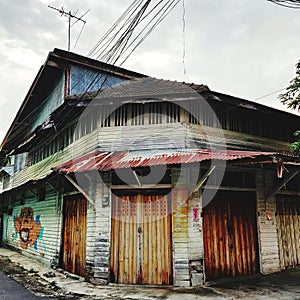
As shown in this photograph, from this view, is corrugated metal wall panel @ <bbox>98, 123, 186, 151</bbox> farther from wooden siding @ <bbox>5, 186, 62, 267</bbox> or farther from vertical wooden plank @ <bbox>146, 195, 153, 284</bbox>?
wooden siding @ <bbox>5, 186, 62, 267</bbox>

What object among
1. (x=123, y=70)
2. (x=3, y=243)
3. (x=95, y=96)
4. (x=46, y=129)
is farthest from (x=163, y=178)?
(x=3, y=243)

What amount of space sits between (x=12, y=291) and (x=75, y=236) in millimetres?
2281

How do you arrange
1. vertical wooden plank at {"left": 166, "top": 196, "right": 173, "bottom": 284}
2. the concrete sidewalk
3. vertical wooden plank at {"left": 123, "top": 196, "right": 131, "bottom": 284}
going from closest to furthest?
the concrete sidewalk < vertical wooden plank at {"left": 166, "top": 196, "right": 173, "bottom": 284} < vertical wooden plank at {"left": 123, "top": 196, "right": 131, "bottom": 284}

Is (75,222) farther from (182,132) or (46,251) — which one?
(182,132)

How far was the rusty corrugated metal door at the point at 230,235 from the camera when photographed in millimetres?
7660

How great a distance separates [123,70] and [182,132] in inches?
221

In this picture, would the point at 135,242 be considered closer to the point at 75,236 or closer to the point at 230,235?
the point at 75,236

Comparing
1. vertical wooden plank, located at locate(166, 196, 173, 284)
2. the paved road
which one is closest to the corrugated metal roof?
vertical wooden plank, located at locate(166, 196, 173, 284)

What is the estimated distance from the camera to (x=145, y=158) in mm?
7008

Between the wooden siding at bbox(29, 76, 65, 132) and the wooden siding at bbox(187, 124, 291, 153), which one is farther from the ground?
the wooden siding at bbox(29, 76, 65, 132)

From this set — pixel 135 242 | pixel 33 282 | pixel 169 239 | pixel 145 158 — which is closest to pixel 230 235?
pixel 169 239

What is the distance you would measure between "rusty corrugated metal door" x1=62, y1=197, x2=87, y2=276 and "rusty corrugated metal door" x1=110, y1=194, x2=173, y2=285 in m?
1.30

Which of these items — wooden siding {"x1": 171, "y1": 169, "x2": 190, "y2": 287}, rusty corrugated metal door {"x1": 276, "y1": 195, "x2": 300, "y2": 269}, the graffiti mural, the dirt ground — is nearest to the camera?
the dirt ground

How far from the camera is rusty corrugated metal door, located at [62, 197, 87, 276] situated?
8445 mm
